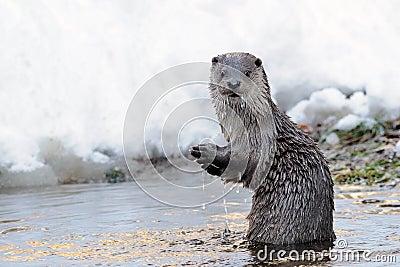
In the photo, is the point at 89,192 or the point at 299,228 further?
the point at 89,192

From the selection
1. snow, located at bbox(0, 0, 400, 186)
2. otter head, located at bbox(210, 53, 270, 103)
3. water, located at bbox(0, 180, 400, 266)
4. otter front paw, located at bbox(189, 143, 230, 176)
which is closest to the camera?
water, located at bbox(0, 180, 400, 266)

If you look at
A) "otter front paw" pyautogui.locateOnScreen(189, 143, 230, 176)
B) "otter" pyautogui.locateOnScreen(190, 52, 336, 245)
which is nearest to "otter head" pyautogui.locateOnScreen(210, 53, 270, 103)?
"otter" pyautogui.locateOnScreen(190, 52, 336, 245)

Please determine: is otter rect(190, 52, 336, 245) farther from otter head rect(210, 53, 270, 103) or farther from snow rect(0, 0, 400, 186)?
snow rect(0, 0, 400, 186)

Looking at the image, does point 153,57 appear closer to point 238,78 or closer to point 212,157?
point 238,78

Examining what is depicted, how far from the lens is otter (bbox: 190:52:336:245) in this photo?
176 inches

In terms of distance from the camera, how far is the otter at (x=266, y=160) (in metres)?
4.46

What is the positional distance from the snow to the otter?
408 centimetres

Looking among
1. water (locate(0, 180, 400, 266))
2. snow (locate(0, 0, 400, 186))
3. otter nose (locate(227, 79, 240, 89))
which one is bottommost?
water (locate(0, 180, 400, 266))

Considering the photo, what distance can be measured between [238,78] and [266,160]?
60 centimetres

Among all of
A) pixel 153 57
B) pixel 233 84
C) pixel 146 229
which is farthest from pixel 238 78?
pixel 153 57

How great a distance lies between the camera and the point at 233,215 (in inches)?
224

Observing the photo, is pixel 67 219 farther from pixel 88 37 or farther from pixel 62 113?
pixel 88 37

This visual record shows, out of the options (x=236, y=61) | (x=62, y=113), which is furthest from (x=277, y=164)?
(x=62, y=113)

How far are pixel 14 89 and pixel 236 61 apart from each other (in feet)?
18.3
